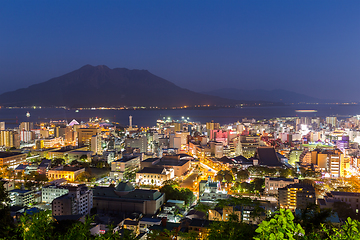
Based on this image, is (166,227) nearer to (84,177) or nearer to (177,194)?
(177,194)

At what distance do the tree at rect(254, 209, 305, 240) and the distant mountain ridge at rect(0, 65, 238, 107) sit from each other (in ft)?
143

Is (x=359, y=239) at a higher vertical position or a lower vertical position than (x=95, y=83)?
lower

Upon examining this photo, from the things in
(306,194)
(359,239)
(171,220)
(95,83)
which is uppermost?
(95,83)

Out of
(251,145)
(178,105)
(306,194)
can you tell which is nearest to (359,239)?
(306,194)

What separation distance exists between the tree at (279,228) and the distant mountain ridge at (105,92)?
143 ft

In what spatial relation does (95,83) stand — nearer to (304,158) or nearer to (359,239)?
(304,158)

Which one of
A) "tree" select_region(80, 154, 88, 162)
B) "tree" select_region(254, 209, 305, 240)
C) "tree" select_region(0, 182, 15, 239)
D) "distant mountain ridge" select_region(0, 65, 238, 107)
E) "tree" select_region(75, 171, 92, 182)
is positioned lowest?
"tree" select_region(75, 171, 92, 182)

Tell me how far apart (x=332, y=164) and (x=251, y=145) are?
15.5ft

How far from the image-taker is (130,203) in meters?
6.70

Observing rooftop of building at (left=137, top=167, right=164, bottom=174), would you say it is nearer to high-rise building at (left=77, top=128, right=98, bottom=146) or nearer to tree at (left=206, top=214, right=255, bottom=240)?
tree at (left=206, top=214, right=255, bottom=240)

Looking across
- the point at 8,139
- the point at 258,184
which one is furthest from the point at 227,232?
the point at 8,139

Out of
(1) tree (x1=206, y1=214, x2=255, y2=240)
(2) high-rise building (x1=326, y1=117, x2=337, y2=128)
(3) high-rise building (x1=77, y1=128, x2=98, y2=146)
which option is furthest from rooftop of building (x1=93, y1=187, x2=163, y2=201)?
(2) high-rise building (x1=326, y1=117, x2=337, y2=128)

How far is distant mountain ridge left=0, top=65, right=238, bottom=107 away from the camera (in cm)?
4353

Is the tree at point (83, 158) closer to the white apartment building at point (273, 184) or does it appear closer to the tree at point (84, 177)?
the tree at point (84, 177)
